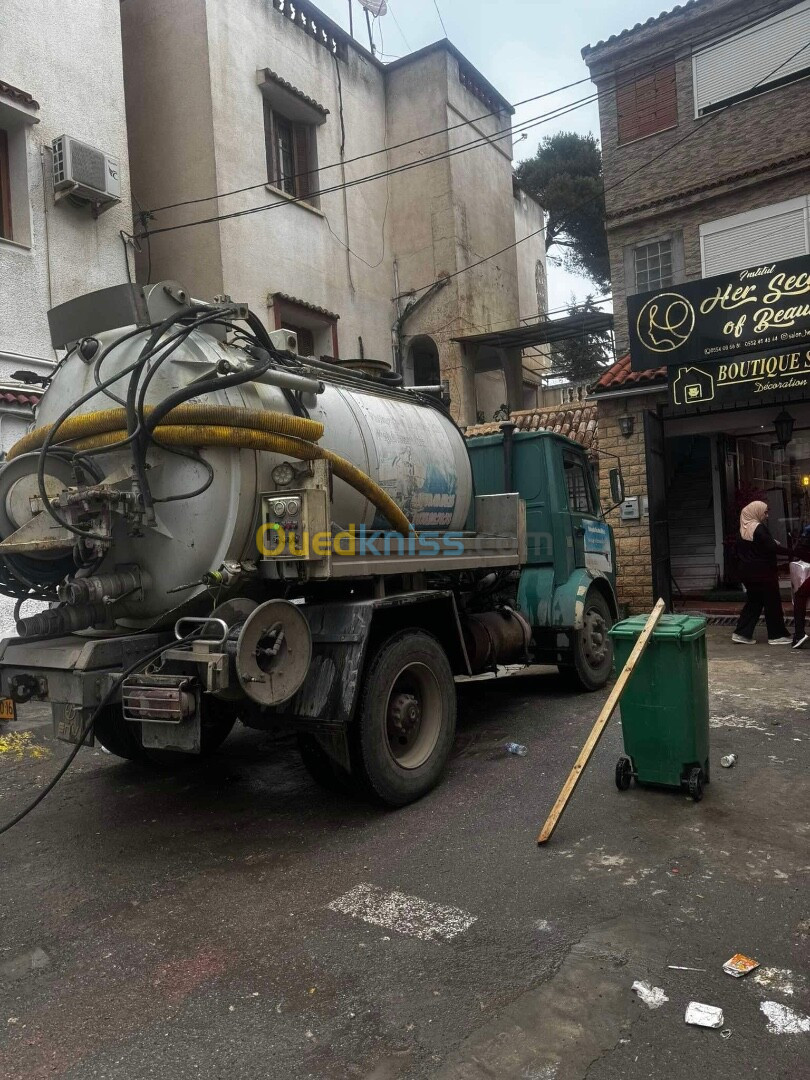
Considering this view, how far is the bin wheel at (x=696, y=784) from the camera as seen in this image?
4.35 metres

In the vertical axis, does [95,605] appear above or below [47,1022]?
above

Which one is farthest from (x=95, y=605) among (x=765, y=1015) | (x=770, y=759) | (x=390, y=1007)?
(x=770, y=759)

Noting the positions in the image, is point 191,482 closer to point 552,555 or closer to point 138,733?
point 138,733

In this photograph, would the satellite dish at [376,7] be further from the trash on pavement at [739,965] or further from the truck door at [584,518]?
the trash on pavement at [739,965]

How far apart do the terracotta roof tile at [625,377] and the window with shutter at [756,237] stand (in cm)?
199

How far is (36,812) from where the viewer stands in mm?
4855

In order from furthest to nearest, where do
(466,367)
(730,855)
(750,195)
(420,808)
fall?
(466,367) < (750,195) < (420,808) < (730,855)

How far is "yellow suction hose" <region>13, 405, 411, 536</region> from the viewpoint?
3816 mm

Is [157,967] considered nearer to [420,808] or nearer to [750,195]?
[420,808]

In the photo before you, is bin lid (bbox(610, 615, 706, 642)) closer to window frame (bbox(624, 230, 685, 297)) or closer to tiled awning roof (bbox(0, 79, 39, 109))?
tiled awning roof (bbox(0, 79, 39, 109))

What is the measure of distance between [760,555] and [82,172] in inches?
359

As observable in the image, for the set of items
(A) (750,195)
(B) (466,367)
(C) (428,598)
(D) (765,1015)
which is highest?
(A) (750,195)

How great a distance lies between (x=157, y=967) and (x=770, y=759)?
403cm

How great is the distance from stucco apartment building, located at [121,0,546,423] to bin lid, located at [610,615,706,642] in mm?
8889
